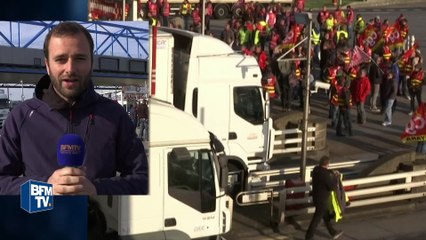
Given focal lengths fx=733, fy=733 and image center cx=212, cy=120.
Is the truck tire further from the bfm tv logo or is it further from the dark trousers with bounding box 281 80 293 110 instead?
the bfm tv logo

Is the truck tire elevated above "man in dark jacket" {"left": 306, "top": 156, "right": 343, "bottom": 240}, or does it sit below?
above

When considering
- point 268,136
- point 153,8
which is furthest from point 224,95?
point 153,8

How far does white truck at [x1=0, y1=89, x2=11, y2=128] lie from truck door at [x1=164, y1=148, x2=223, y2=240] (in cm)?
261

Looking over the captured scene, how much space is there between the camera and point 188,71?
1130 cm

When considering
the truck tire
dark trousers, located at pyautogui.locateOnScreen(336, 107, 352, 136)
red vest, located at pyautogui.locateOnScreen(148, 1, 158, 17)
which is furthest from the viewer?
the truck tire

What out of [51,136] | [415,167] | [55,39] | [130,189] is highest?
[55,39]

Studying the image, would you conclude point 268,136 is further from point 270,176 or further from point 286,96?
point 286,96

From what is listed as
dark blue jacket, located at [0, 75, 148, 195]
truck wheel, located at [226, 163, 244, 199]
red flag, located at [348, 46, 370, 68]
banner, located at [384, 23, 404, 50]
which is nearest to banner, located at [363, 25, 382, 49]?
banner, located at [384, 23, 404, 50]

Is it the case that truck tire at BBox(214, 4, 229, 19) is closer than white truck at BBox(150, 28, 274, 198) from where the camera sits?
No

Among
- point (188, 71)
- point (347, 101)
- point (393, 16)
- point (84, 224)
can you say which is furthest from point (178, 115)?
→ point (393, 16)

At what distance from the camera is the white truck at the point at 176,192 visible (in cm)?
744

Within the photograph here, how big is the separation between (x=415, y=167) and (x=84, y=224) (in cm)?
732

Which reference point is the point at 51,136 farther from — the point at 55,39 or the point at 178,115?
the point at 178,115

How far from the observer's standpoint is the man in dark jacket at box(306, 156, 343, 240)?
9.95 metres
